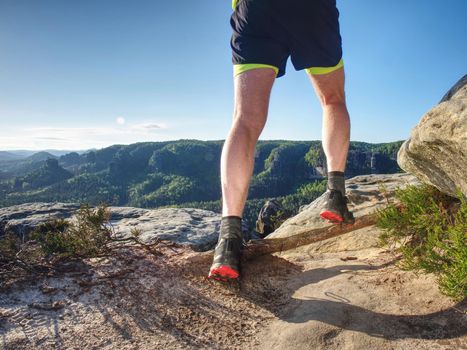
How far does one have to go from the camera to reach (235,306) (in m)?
2.29

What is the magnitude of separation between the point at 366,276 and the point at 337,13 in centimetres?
245

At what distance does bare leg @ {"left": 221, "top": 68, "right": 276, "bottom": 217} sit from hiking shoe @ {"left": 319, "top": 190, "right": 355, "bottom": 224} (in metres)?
0.85

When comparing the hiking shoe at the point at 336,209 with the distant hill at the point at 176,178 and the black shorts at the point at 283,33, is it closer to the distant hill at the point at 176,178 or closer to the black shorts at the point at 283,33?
the black shorts at the point at 283,33

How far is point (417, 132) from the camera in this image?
2.71 meters

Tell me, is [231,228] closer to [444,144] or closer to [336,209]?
[336,209]

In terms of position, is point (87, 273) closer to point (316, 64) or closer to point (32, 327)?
point (32, 327)

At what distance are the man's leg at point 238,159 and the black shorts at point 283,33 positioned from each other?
16 centimetres

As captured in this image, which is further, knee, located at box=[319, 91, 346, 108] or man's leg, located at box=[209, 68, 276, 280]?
knee, located at box=[319, 91, 346, 108]

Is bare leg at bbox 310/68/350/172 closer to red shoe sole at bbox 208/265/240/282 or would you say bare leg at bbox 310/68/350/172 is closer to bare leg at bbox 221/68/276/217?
bare leg at bbox 221/68/276/217

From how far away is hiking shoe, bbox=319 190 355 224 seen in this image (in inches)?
113

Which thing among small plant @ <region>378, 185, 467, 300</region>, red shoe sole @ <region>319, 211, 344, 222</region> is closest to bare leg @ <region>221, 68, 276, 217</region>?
red shoe sole @ <region>319, 211, 344, 222</region>

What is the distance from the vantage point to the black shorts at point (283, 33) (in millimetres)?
2697

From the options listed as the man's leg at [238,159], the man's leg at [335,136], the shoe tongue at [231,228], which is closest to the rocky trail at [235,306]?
the man's leg at [238,159]

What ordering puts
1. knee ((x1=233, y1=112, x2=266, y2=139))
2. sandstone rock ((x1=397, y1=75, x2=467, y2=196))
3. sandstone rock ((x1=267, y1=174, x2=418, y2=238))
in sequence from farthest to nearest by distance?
sandstone rock ((x1=267, y1=174, x2=418, y2=238)), knee ((x1=233, y1=112, x2=266, y2=139)), sandstone rock ((x1=397, y1=75, x2=467, y2=196))
